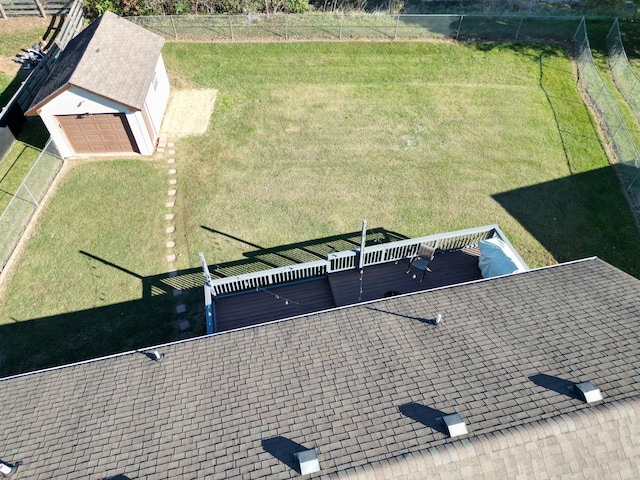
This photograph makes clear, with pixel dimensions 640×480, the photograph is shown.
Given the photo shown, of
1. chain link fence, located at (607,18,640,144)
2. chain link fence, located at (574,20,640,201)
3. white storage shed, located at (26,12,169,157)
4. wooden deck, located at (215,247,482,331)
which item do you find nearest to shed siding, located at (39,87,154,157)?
Answer: white storage shed, located at (26,12,169,157)

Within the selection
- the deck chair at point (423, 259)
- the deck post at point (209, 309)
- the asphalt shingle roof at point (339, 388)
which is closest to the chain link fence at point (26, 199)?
the asphalt shingle roof at point (339, 388)

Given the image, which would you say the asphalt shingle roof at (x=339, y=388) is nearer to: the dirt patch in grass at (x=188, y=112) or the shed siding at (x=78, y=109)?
the shed siding at (x=78, y=109)

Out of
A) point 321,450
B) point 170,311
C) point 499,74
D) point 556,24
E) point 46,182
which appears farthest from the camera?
point 556,24

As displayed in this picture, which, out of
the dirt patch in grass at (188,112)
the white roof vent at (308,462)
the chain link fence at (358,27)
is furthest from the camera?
the chain link fence at (358,27)

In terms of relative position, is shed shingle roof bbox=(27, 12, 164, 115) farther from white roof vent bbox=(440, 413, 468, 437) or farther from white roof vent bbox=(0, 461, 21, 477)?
white roof vent bbox=(440, 413, 468, 437)

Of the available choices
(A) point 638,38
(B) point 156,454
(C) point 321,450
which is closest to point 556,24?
(A) point 638,38

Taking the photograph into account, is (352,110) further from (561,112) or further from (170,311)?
(170,311)
